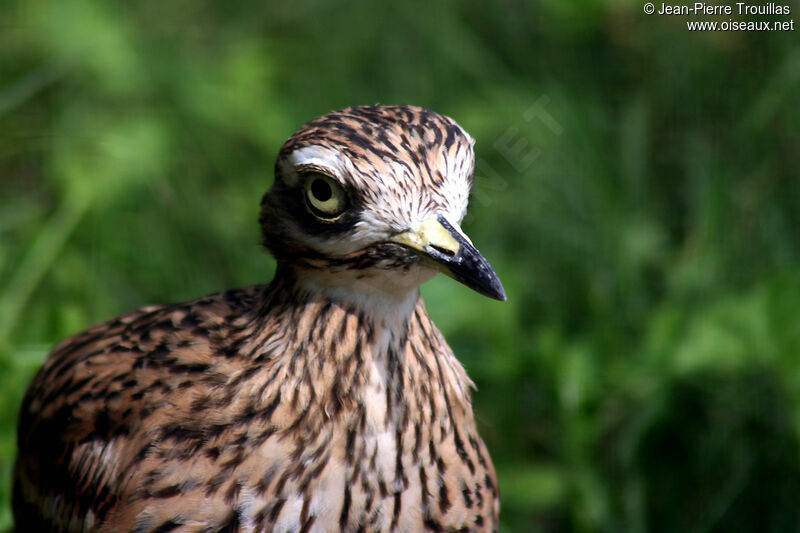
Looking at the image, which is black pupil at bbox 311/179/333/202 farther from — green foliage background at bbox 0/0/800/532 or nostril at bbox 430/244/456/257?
green foliage background at bbox 0/0/800/532

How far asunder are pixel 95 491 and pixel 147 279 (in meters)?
2.11

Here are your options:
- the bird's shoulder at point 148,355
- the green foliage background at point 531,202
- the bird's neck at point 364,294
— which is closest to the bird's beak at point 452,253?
the bird's neck at point 364,294

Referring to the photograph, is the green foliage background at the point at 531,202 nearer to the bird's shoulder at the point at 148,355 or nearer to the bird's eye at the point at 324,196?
the bird's shoulder at the point at 148,355

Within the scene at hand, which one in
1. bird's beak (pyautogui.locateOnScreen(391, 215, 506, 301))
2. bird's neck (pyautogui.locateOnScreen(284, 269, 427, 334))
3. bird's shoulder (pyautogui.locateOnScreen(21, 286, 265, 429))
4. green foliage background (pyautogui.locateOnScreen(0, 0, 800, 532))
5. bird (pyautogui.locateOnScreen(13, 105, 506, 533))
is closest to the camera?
bird's beak (pyautogui.locateOnScreen(391, 215, 506, 301))

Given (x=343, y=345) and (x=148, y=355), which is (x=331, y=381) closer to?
(x=343, y=345)

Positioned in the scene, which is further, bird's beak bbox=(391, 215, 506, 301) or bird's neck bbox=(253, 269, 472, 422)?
bird's neck bbox=(253, 269, 472, 422)

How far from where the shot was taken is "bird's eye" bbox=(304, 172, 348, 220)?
2695 millimetres

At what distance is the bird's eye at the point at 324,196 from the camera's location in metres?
2.70

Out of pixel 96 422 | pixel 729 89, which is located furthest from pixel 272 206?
pixel 729 89

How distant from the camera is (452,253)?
8.46 feet

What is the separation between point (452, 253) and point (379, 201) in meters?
0.23

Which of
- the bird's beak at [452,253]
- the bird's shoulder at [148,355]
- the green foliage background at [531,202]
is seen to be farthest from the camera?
the green foliage background at [531,202]

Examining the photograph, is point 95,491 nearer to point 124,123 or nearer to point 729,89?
point 124,123

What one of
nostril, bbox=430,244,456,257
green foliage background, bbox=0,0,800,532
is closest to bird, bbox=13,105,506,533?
nostril, bbox=430,244,456,257
